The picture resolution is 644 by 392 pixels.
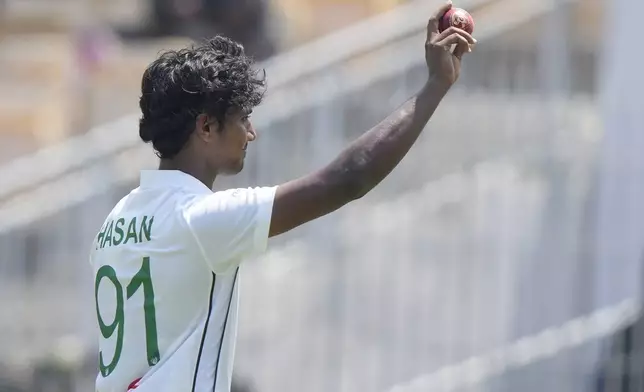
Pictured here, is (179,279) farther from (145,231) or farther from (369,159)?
(369,159)

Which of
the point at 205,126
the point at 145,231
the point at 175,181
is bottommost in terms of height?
the point at 145,231

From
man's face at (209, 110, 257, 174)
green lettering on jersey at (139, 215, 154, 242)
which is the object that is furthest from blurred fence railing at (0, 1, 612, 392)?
green lettering on jersey at (139, 215, 154, 242)

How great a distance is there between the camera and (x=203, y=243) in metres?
3.04

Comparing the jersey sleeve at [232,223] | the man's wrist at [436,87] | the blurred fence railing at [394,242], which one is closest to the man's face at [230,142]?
the jersey sleeve at [232,223]

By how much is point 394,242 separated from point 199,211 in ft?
13.3

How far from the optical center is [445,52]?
300cm

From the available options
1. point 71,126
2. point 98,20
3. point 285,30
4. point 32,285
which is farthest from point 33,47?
point 32,285

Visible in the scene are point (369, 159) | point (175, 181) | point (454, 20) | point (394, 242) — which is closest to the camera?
point (369, 159)

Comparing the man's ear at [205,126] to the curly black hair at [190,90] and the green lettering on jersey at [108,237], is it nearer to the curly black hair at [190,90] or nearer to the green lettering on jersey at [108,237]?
the curly black hair at [190,90]

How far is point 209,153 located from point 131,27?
9003 millimetres

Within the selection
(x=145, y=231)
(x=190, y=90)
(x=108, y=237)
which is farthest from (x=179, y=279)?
(x=190, y=90)

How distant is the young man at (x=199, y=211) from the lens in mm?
2953

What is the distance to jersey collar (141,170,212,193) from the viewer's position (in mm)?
3125

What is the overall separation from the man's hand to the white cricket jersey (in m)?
0.47
